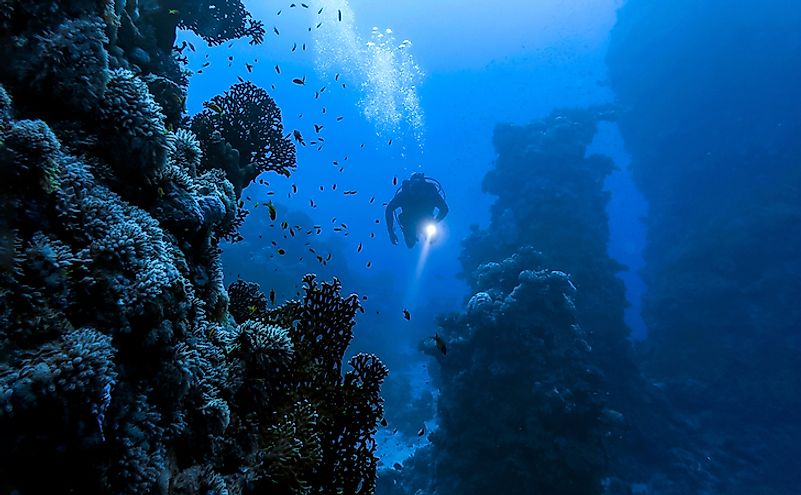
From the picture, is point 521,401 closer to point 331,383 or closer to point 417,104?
point 331,383

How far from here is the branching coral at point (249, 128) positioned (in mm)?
6195

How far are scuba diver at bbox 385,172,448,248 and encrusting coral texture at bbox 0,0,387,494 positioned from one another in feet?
32.6

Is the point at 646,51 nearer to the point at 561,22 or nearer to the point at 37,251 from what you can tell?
the point at 561,22

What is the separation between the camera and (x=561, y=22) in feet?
211

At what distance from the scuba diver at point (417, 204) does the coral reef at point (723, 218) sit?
1478 centimetres

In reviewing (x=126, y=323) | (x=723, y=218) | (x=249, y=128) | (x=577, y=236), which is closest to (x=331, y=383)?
(x=126, y=323)

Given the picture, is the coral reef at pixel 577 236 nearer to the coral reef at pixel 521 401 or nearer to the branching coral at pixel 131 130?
the coral reef at pixel 521 401

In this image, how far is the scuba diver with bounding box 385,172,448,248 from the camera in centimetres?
1394

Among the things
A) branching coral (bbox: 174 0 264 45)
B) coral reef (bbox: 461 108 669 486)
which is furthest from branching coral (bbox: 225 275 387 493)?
coral reef (bbox: 461 108 669 486)

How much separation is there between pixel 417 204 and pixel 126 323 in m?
12.4

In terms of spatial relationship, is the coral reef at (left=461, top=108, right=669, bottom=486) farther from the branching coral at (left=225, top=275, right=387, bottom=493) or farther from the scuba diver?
the branching coral at (left=225, top=275, right=387, bottom=493)

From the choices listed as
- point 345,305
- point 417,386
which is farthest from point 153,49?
point 417,386

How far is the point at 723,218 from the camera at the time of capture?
77.2 feet

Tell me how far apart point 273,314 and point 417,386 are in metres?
22.7
